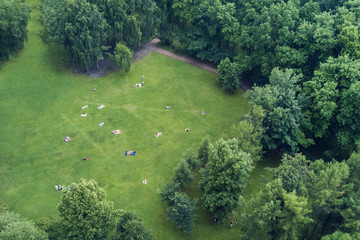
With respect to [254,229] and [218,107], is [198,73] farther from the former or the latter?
[254,229]

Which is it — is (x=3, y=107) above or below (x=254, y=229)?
below

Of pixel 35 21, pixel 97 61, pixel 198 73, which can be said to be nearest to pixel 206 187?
pixel 198 73

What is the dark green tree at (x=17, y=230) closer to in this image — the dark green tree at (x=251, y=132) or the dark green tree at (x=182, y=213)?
the dark green tree at (x=182, y=213)

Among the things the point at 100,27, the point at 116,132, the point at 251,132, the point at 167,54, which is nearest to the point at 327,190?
the point at 251,132

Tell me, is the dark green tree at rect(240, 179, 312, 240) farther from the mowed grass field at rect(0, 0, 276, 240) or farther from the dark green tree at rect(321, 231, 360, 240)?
the mowed grass field at rect(0, 0, 276, 240)

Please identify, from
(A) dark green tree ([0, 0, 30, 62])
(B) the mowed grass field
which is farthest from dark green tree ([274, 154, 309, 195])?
(A) dark green tree ([0, 0, 30, 62])

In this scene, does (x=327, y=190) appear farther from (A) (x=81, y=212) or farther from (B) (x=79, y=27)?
(B) (x=79, y=27)

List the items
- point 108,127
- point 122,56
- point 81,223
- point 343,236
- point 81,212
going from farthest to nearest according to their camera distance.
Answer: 1. point 122,56
2. point 108,127
3. point 81,212
4. point 81,223
5. point 343,236
